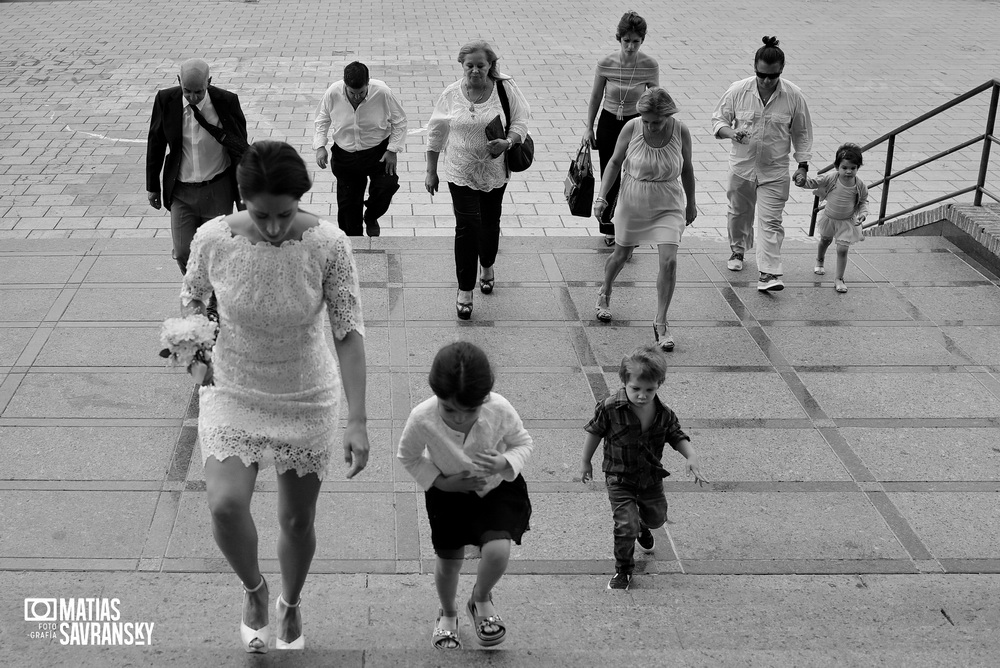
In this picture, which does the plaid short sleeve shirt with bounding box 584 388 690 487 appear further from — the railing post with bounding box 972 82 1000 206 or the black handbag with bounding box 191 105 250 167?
the railing post with bounding box 972 82 1000 206

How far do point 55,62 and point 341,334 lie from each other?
14.9 m

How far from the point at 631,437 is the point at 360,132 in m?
4.35

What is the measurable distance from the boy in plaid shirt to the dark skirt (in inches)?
29.4

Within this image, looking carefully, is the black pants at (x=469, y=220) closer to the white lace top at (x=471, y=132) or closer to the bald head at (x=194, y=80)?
the white lace top at (x=471, y=132)

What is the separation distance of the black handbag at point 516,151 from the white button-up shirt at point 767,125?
154 cm

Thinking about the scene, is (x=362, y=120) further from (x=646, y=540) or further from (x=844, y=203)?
(x=646, y=540)

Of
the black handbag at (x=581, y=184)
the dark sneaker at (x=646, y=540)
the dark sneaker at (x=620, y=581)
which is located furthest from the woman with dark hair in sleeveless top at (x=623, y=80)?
the dark sneaker at (x=620, y=581)

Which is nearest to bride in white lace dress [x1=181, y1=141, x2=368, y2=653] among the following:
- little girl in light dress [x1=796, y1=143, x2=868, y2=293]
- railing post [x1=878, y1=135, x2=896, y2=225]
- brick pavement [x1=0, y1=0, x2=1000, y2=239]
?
little girl in light dress [x1=796, y1=143, x2=868, y2=293]

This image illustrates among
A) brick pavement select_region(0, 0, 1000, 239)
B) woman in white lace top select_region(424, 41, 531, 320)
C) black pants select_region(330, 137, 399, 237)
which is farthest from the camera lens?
brick pavement select_region(0, 0, 1000, 239)

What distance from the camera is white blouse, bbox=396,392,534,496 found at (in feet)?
11.8

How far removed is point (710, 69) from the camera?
16.4 meters

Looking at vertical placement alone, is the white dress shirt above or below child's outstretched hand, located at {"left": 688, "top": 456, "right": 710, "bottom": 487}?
above

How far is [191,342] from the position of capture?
3.37m

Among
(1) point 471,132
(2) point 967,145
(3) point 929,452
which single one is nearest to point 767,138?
(2) point 967,145
